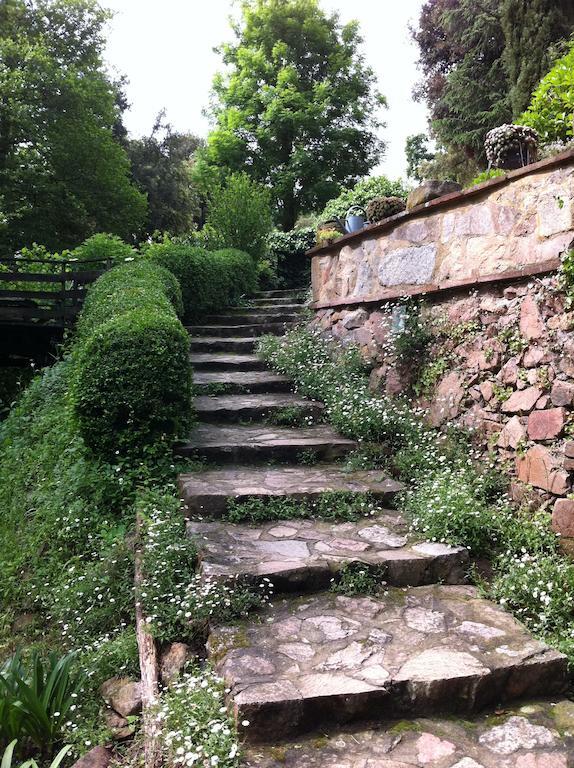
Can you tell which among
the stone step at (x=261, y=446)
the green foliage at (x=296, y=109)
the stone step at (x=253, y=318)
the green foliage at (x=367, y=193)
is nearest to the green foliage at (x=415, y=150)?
the green foliage at (x=296, y=109)

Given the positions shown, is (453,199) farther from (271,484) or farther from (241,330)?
(241,330)

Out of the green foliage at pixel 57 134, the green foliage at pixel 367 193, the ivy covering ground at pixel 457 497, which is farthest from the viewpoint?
the green foliage at pixel 57 134

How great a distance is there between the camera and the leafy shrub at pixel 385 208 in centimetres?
566

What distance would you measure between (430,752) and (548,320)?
98.0 inches

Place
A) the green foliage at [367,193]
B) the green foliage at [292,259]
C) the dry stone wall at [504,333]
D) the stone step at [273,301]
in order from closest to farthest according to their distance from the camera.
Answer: the dry stone wall at [504,333], the stone step at [273,301], the green foliage at [367,193], the green foliage at [292,259]

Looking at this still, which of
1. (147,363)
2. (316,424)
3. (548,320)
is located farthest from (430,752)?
(316,424)

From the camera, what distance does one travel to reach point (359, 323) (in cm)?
600

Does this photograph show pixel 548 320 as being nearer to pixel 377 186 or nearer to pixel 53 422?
pixel 53 422

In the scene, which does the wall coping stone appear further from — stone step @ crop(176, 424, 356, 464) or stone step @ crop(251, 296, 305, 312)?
stone step @ crop(251, 296, 305, 312)

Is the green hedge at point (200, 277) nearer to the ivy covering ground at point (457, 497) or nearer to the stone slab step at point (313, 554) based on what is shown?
the ivy covering ground at point (457, 497)

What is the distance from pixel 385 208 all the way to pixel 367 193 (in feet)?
24.8

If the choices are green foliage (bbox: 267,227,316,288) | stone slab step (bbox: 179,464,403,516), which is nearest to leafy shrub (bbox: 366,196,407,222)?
stone slab step (bbox: 179,464,403,516)

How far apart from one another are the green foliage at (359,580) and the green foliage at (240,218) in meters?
9.15

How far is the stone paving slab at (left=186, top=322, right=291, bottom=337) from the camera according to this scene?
25.5ft
